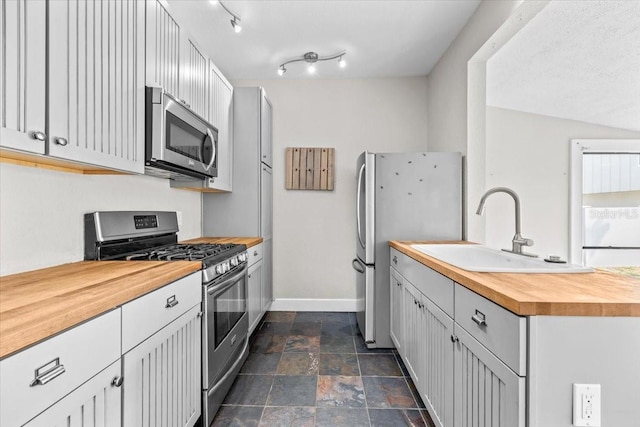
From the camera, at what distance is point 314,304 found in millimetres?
3619

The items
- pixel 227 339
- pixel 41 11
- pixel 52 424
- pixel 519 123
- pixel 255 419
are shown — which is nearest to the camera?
pixel 52 424

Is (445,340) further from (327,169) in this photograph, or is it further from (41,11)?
(327,169)

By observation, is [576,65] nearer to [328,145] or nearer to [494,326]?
[328,145]

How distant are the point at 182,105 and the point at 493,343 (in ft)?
6.36

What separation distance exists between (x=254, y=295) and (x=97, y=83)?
1.99 metres

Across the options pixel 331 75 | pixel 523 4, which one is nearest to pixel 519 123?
pixel 523 4

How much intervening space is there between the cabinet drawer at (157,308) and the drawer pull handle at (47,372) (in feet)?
0.83

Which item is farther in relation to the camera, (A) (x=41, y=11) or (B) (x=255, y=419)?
(B) (x=255, y=419)

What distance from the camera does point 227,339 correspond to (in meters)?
1.93

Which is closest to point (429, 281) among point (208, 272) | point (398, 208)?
point (398, 208)

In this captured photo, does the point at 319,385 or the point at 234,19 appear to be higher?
the point at 234,19

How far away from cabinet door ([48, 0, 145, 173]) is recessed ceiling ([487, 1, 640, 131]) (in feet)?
7.65

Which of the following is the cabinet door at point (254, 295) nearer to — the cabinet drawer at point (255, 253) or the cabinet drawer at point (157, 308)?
the cabinet drawer at point (255, 253)

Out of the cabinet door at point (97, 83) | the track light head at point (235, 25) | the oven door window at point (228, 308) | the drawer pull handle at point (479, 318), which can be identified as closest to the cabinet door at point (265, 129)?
the track light head at point (235, 25)
